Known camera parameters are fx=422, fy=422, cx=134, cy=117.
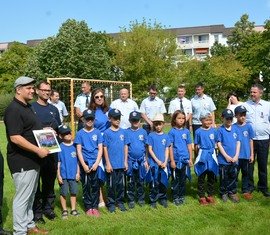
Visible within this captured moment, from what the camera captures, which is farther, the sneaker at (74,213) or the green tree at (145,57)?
the green tree at (145,57)

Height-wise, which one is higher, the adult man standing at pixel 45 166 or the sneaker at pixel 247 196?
the adult man standing at pixel 45 166

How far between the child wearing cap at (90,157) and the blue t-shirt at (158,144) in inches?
35.8

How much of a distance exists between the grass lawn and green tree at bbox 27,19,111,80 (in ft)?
106

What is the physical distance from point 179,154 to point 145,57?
106ft

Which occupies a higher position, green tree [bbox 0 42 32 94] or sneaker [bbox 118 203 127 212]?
green tree [bbox 0 42 32 94]

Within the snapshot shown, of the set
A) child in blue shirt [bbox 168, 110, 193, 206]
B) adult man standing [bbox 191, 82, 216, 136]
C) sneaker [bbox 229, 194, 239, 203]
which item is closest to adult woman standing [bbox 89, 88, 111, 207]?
child in blue shirt [bbox 168, 110, 193, 206]

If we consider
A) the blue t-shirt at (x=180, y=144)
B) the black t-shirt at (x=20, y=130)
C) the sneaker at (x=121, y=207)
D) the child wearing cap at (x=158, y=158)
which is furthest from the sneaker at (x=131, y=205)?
the black t-shirt at (x=20, y=130)

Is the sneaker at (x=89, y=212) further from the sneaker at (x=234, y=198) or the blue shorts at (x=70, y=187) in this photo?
the sneaker at (x=234, y=198)

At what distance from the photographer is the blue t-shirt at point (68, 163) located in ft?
21.6

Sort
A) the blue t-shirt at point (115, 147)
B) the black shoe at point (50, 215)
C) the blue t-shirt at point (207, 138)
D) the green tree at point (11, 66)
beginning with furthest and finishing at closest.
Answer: the green tree at point (11, 66), the blue t-shirt at point (207, 138), the blue t-shirt at point (115, 147), the black shoe at point (50, 215)

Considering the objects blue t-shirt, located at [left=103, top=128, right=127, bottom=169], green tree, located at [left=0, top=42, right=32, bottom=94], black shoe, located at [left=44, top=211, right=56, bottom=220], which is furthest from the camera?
green tree, located at [left=0, top=42, right=32, bottom=94]

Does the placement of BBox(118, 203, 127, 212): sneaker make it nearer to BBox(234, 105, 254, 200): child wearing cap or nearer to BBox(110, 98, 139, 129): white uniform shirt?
BBox(110, 98, 139, 129): white uniform shirt

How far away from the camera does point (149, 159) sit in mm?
7168

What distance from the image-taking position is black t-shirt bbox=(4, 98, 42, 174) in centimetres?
509
